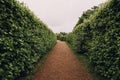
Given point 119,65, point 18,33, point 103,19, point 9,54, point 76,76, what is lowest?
point 76,76

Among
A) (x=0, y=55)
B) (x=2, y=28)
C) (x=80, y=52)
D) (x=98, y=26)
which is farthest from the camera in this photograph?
(x=80, y=52)

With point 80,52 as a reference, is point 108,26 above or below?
above

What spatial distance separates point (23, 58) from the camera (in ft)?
23.5

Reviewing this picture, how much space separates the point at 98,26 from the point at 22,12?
3970 millimetres

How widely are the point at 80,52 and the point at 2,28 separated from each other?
1031cm

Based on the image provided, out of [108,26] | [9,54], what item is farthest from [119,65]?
[9,54]

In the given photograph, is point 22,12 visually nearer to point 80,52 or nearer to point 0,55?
point 0,55

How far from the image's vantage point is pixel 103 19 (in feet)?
27.2

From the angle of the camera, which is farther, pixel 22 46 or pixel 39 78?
pixel 39 78

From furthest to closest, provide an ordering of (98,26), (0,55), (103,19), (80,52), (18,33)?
(80,52) < (98,26) < (103,19) < (18,33) < (0,55)

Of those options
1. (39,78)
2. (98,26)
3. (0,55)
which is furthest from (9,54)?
(98,26)

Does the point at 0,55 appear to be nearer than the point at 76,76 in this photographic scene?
Yes

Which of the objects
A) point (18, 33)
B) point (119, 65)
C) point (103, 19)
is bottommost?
point (119, 65)

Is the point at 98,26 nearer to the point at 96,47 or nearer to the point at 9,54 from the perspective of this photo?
the point at 96,47
